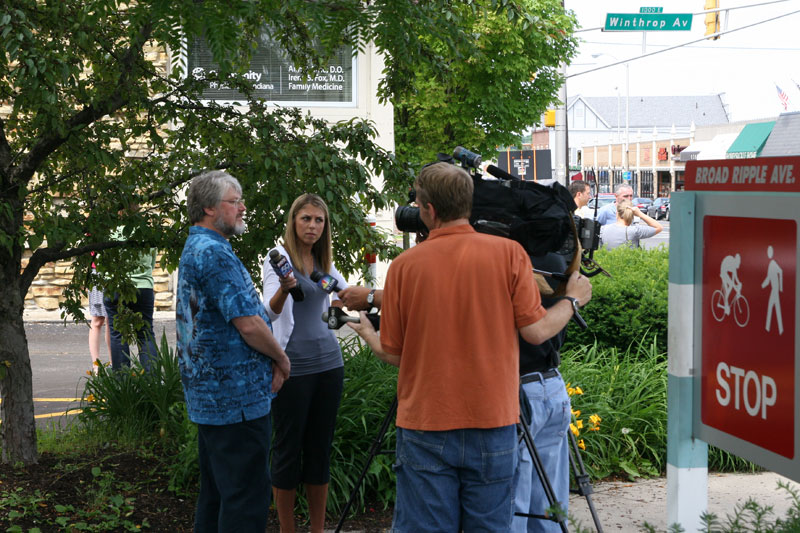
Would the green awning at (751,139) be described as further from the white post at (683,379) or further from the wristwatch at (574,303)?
the white post at (683,379)

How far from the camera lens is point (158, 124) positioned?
18.7 ft

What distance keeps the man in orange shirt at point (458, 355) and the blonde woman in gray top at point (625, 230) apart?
803cm

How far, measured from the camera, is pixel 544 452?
4.05 meters

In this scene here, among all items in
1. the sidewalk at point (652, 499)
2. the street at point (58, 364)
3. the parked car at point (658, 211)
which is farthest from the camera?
the parked car at point (658, 211)

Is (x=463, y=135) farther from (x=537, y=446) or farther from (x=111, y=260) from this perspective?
(x=537, y=446)

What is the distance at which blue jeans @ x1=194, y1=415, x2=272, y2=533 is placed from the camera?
3.95m

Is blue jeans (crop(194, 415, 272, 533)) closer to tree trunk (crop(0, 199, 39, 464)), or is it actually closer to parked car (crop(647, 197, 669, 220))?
tree trunk (crop(0, 199, 39, 464))

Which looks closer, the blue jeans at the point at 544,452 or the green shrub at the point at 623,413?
the blue jeans at the point at 544,452

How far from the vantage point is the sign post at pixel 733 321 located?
2.50 metres

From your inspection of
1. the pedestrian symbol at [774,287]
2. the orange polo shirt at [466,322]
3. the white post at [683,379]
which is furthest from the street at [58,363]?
the pedestrian symbol at [774,287]

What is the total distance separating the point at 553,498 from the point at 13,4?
361cm

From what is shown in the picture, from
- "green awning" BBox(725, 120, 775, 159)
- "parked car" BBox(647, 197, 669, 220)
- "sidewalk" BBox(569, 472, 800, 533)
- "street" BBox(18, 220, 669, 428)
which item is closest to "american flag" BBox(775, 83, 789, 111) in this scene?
"green awning" BBox(725, 120, 775, 159)

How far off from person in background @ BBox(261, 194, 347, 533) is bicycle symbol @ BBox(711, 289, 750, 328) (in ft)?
7.76

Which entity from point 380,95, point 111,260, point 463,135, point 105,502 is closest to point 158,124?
point 111,260
